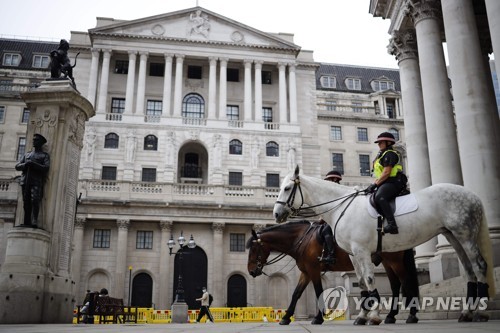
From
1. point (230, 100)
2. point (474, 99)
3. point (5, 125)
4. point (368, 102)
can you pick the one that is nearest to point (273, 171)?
point (230, 100)

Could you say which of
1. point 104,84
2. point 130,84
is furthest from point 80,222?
point 130,84

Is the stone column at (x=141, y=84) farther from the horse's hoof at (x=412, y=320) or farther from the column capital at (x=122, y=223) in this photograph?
the horse's hoof at (x=412, y=320)

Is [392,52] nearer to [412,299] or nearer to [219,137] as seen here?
[412,299]

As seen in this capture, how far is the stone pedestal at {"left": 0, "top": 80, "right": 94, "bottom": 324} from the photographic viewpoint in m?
12.5

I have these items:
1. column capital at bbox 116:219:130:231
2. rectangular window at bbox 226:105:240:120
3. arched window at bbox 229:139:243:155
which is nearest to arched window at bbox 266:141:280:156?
arched window at bbox 229:139:243:155

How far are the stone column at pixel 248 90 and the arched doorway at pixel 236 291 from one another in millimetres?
17579

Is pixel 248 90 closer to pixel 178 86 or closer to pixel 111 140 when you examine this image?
pixel 178 86

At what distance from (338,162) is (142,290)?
94.7 ft

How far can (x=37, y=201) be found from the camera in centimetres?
1340

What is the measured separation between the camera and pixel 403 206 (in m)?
9.04

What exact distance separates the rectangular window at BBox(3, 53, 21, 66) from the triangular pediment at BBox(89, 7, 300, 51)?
62.2 feet

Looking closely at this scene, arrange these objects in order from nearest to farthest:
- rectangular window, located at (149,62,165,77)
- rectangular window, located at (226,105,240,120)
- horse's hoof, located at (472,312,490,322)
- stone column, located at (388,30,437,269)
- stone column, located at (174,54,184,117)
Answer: horse's hoof, located at (472,312,490,322) → stone column, located at (388,30,437,269) → stone column, located at (174,54,184,117) → rectangular window, located at (226,105,240,120) → rectangular window, located at (149,62,165,77)

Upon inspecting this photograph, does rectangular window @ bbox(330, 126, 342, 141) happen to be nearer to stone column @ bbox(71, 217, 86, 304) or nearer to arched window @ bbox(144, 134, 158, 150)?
arched window @ bbox(144, 134, 158, 150)

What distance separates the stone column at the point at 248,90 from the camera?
2024 inches
